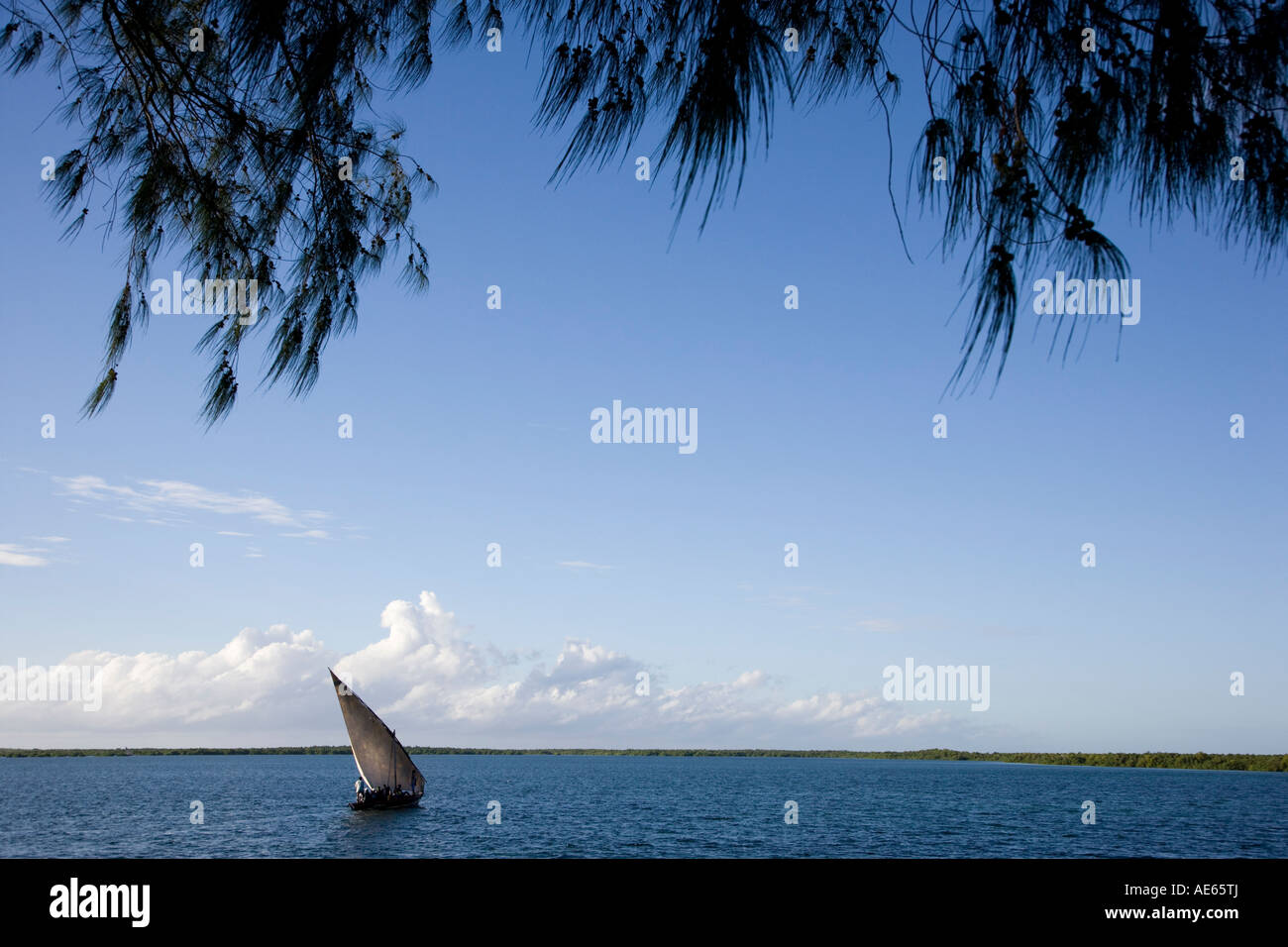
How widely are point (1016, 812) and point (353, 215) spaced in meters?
82.1

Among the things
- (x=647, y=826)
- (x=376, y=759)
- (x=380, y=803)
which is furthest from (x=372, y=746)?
(x=647, y=826)

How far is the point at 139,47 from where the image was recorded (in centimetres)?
364
